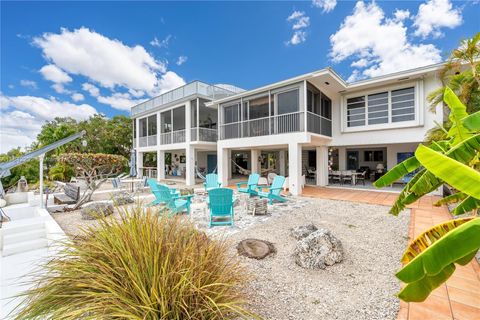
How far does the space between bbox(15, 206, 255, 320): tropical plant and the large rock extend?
1.73m

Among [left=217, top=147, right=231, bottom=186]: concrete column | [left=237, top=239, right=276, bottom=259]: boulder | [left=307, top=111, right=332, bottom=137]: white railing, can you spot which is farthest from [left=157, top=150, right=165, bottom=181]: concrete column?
[left=237, top=239, right=276, bottom=259]: boulder

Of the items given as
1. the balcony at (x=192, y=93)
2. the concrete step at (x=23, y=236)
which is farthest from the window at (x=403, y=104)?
the concrete step at (x=23, y=236)

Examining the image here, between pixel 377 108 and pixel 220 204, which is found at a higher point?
pixel 377 108

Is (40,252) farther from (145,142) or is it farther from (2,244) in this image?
(145,142)

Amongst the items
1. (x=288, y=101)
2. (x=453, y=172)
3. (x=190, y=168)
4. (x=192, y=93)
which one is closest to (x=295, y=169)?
(x=288, y=101)

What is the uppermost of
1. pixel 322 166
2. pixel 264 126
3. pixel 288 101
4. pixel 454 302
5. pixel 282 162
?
pixel 288 101

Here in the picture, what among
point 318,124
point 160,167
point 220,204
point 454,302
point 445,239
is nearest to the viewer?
point 445,239

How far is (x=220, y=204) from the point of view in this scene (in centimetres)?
593

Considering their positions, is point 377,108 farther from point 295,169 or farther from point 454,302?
point 454,302

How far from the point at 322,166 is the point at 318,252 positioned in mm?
10473

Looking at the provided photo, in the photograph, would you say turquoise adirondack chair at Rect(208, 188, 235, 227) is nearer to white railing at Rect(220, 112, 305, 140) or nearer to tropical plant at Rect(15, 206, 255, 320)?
tropical plant at Rect(15, 206, 255, 320)

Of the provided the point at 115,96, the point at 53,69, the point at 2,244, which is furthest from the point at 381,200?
the point at 115,96

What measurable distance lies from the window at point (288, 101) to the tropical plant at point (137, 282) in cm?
1013

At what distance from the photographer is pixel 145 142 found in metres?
20.7
